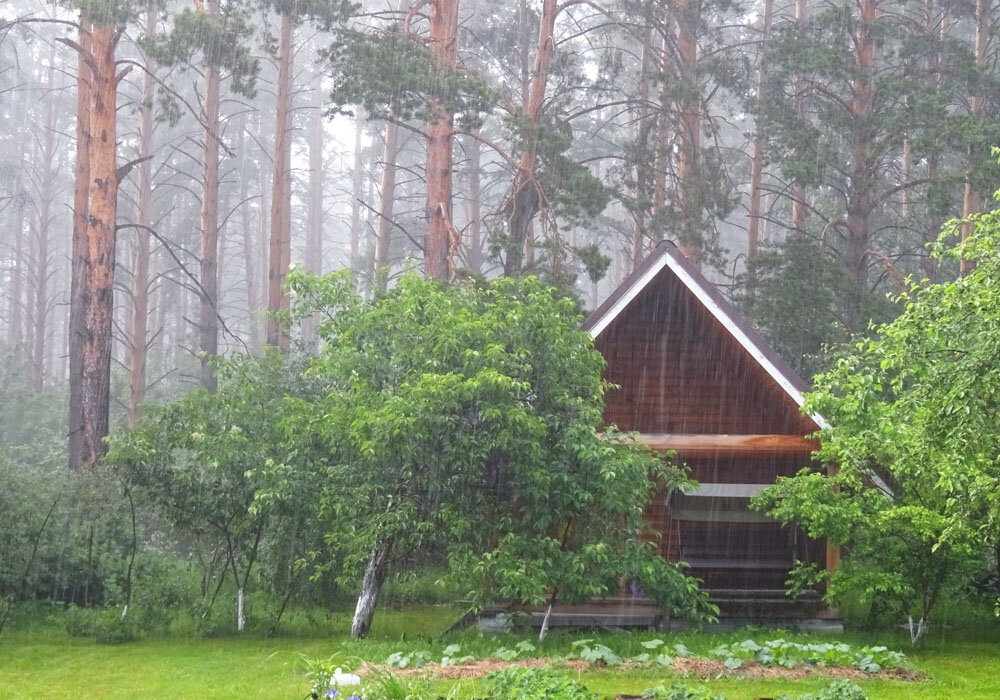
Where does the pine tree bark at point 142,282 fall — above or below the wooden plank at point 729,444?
above

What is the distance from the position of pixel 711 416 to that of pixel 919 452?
6673 millimetres

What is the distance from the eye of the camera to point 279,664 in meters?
11.7

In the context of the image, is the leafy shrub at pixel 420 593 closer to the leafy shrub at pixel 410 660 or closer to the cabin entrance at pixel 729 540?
the cabin entrance at pixel 729 540

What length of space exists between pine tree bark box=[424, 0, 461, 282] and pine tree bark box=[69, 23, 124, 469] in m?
6.03

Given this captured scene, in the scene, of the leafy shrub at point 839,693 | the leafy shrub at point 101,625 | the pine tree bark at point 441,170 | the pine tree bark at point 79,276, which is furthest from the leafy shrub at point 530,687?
the pine tree bark at point 441,170

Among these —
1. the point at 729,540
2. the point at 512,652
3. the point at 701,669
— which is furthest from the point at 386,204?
the point at 701,669

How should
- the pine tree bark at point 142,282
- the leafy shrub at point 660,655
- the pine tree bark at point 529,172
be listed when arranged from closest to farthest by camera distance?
the leafy shrub at point 660,655 → the pine tree bark at point 529,172 → the pine tree bark at point 142,282

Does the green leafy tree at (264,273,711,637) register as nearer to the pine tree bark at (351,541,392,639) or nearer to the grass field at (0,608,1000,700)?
the pine tree bark at (351,541,392,639)

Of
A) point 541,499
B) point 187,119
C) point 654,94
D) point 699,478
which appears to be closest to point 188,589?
point 541,499

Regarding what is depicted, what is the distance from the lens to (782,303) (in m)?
22.8

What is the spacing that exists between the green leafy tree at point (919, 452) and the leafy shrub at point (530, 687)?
3294 mm

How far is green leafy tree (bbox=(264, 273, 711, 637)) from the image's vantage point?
1168cm

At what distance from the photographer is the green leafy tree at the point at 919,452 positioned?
8.21 metres

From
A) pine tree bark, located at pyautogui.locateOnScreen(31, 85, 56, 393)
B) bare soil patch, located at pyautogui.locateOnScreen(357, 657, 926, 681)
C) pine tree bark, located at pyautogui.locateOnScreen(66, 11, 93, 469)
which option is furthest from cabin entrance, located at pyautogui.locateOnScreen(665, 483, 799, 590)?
pine tree bark, located at pyautogui.locateOnScreen(31, 85, 56, 393)
